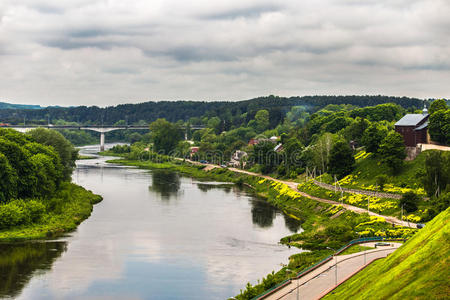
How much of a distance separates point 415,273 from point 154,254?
99.2 ft

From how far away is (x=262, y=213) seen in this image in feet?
262

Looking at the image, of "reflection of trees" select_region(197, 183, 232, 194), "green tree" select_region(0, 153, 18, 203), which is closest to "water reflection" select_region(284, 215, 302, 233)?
"reflection of trees" select_region(197, 183, 232, 194)

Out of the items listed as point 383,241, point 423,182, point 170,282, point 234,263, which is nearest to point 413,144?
point 423,182

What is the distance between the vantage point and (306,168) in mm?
102938

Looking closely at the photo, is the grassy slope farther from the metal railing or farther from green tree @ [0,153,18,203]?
green tree @ [0,153,18,203]

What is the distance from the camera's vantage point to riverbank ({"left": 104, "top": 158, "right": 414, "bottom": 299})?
4614 cm

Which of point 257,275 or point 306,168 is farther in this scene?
point 306,168

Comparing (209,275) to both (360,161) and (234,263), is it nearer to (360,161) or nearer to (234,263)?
(234,263)

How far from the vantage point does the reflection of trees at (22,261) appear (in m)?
43.8

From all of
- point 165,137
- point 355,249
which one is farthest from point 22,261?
point 165,137

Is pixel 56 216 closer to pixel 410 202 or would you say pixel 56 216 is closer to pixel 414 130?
pixel 410 202

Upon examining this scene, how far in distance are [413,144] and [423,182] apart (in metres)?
18.7

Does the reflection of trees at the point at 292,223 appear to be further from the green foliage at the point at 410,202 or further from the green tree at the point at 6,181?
the green tree at the point at 6,181

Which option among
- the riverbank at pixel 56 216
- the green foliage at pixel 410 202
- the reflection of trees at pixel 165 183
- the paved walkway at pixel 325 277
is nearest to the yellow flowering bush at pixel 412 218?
the green foliage at pixel 410 202
